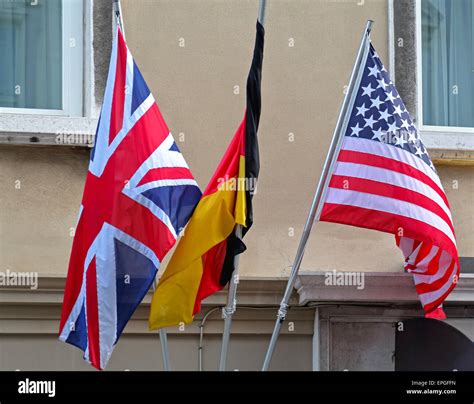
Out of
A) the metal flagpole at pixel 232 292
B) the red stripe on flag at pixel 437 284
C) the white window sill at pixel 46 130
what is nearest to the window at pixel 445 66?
the red stripe on flag at pixel 437 284

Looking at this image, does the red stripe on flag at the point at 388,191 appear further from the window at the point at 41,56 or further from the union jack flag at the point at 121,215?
the window at the point at 41,56

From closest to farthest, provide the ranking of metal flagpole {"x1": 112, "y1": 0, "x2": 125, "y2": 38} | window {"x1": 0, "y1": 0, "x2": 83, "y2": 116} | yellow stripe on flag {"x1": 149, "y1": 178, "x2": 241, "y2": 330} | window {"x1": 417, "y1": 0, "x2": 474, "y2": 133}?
yellow stripe on flag {"x1": 149, "y1": 178, "x2": 241, "y2": 330}
metal flagpole {"x1": 112, "y1": 0, "x2": 125, "y2": 38}
window {"x1": 0, "y1": 0, "x2": 83, "y2": 116}
window {"x1": 417, "y1": 0, "x2": 474, "y2": 133}

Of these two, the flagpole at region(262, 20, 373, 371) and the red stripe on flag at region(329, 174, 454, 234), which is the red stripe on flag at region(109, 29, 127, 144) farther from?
the red stripe on flag at region(329, 174, 454, 234)

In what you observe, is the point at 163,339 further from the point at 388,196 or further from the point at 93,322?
the point at 388,196

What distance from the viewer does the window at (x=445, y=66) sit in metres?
11.1

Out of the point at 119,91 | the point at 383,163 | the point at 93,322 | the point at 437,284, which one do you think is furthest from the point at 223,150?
the point at 93,322

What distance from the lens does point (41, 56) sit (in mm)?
10516

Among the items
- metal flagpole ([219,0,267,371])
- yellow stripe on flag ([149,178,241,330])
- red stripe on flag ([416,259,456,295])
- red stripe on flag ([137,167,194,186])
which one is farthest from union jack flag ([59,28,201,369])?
red stripe on flag ([416,259,456,295])

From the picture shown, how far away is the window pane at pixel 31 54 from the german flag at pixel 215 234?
75.2 inches

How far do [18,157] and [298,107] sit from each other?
7.26 feet

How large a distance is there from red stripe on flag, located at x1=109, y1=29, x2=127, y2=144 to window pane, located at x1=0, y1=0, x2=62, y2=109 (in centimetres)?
122

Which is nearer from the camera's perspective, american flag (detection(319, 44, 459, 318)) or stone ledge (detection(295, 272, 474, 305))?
american flag (detection(319, 44, 459, 318))

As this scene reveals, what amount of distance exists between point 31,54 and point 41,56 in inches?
3.1

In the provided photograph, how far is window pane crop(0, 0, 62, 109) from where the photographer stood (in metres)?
10.4
